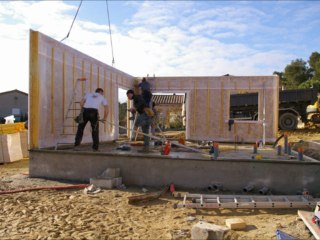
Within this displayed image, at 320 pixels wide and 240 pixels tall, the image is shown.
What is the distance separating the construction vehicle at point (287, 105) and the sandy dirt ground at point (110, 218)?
41.4 ft

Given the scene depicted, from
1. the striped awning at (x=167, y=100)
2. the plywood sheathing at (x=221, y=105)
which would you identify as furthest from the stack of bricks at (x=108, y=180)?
the striped awning at (x=167, y=100)

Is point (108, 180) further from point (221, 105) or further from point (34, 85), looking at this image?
point (221, 105)

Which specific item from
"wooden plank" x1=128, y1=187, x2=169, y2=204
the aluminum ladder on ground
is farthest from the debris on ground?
the aluminum ladder on ground

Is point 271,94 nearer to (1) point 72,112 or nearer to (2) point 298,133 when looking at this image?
(2) point 298,133

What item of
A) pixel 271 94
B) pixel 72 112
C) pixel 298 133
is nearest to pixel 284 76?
pixel 298 133

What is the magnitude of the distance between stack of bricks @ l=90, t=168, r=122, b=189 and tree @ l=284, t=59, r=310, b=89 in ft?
118

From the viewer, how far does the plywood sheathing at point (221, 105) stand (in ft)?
44.4

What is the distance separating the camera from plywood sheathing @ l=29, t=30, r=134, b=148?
734cm

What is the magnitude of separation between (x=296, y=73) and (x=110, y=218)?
3964cm

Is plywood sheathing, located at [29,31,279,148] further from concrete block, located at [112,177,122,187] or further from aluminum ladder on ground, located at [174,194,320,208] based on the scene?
aluminum ladder on ground, located at [174,194,320,208]

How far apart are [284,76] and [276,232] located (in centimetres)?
4123

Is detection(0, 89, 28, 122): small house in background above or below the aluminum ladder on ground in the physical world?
above

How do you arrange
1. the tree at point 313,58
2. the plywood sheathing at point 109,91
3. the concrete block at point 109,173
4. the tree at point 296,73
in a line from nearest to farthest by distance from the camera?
1. the concrete block at point 109,173
2. the plywood sheathing at point 109,91
3. the tree at point 296,73
4. the tree at point 313,58

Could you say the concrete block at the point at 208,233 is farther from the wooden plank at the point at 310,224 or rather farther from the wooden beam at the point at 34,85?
the wooden beam at the point at 34,85
